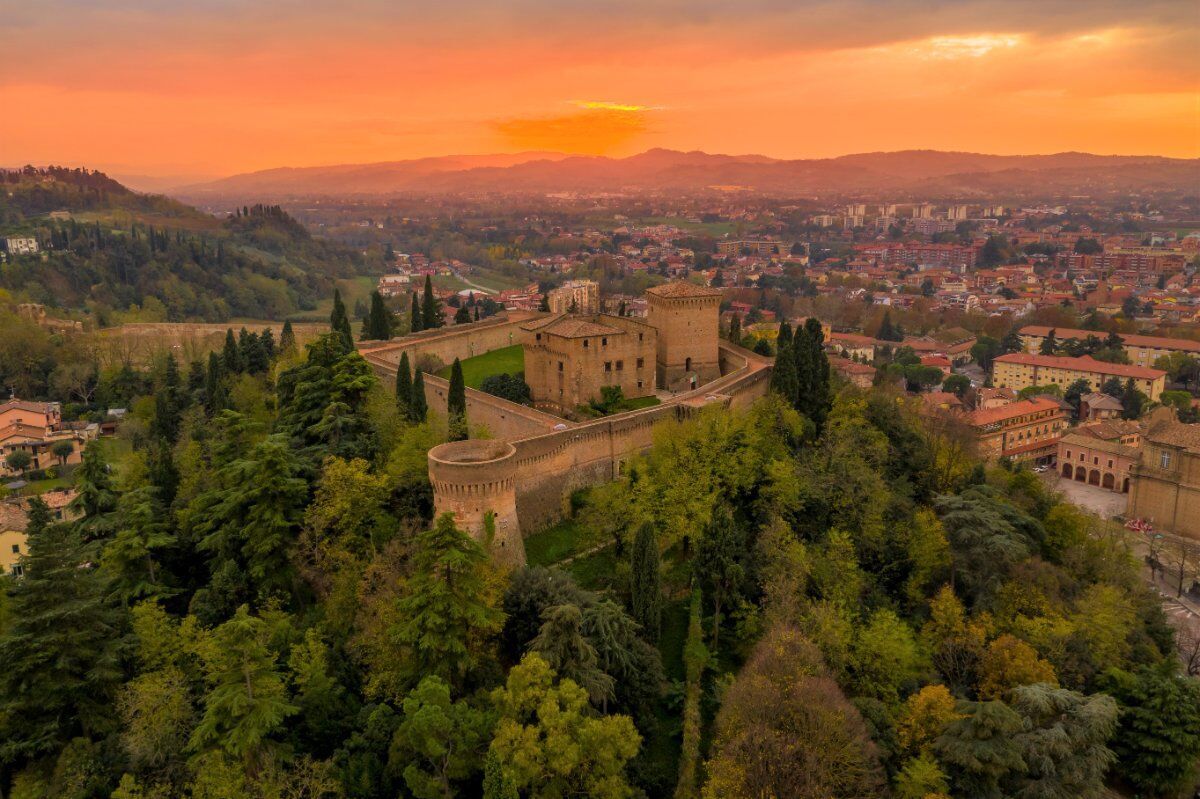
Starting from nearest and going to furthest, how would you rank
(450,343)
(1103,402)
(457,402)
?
1. (457,402)
2. (450,343)
3. (1103,402)

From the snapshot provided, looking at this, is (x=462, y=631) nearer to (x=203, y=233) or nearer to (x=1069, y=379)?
(x=1069, y=379)

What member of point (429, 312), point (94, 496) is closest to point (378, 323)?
point (429, 312)

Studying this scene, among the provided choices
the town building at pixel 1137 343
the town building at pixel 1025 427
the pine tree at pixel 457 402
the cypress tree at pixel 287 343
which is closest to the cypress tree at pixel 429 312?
the cypress tree at pixel 287 343

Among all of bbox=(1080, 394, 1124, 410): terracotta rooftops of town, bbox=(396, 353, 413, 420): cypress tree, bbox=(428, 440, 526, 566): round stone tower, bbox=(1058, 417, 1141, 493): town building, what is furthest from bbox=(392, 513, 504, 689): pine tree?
bbox=(1080, 394, 1124, 410): terracotta rooftops of town

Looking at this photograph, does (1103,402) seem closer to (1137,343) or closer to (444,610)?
(1137,343)

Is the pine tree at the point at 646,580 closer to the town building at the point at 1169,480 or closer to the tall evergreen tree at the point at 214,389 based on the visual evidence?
the tall evergreen tree at the point at 214,389

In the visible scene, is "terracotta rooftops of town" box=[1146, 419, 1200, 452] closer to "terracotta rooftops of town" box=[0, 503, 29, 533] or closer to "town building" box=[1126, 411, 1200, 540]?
"town building" box=[1126, 411, 1200, 540]
